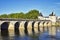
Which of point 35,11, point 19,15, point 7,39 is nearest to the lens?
point 7,39

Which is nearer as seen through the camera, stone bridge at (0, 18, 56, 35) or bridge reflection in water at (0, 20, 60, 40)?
bridge reflection in water at (0, 20, 60, 40)

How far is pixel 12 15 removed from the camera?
112125 mm

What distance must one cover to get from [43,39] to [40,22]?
47973 millimetres

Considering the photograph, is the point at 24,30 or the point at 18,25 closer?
the point at 24,30

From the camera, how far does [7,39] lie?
149 feet

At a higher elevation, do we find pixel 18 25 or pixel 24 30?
pixel 18 25

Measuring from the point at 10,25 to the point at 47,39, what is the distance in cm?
2341

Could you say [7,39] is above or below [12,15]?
below

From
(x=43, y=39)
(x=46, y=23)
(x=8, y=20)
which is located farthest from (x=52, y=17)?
(x=43, y=39)

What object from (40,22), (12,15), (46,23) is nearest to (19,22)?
(40,22)

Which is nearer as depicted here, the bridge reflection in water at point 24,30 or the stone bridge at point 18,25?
the bridge reflection in water at point 24,30

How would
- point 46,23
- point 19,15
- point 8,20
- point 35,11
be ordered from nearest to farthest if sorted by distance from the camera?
point 8,20 < point 46,23 < point 19,15 < point 35,11

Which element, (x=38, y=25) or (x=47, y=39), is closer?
(x=47, y=39)

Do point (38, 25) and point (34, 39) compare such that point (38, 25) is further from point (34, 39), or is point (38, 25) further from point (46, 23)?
point (34, 39)
